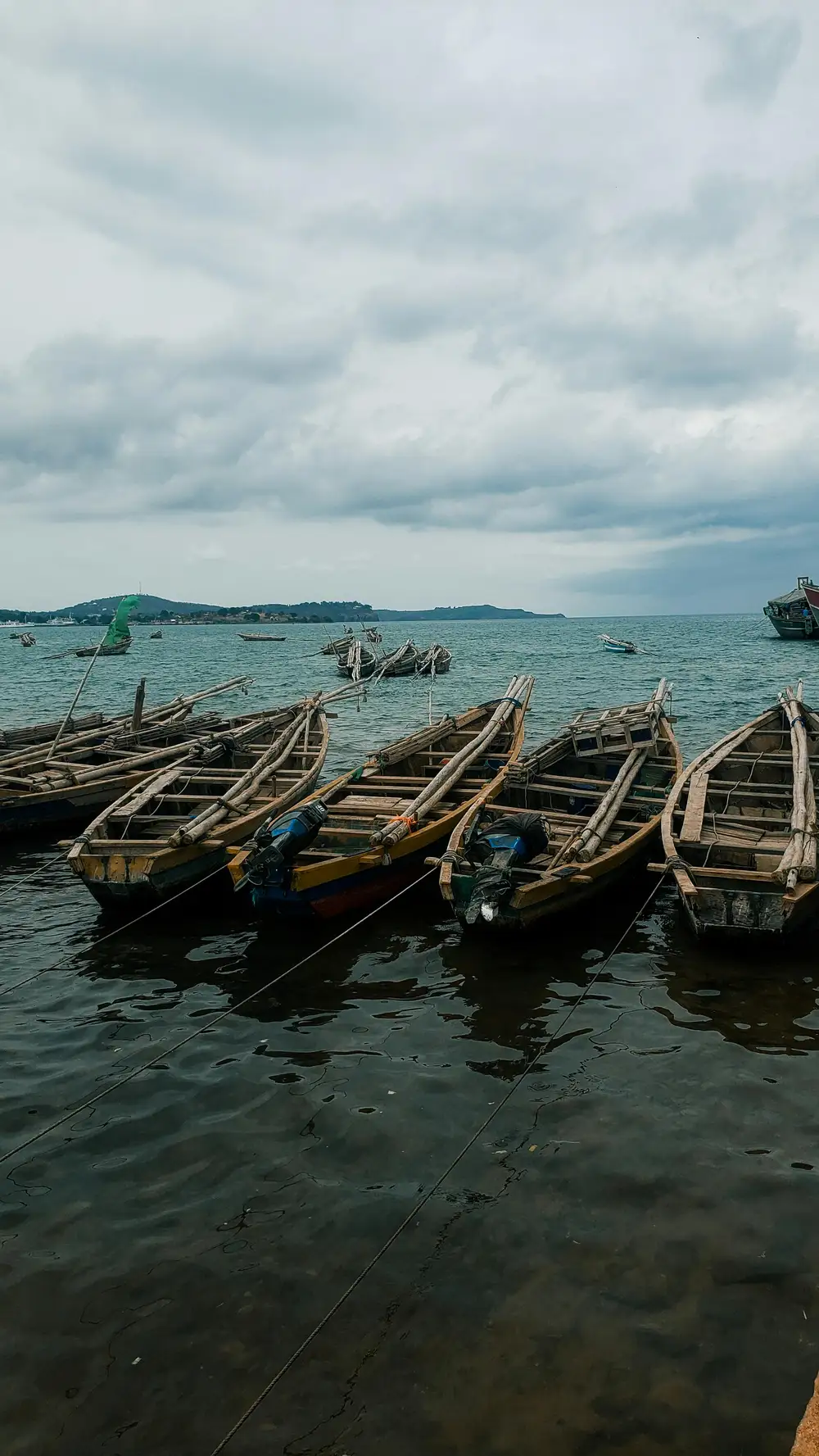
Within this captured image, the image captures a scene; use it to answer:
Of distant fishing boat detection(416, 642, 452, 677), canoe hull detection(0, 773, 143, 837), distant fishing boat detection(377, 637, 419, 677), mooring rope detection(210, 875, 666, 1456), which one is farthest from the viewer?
distant fishing boat detection(416, 642, 452, 677)

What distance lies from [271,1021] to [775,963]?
6.65 m

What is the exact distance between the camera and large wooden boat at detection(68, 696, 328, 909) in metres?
12.4

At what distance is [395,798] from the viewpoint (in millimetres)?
15148

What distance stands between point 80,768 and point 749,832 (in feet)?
47.7

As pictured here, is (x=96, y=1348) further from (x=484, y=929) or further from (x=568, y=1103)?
(x=484, y=929)

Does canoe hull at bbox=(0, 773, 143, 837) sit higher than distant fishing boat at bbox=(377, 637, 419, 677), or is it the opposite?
distant fishing boat at bbox=(377, 637, 419, 677)

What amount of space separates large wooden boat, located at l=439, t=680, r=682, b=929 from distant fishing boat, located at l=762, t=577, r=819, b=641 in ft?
223

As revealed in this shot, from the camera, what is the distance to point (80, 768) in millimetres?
18906

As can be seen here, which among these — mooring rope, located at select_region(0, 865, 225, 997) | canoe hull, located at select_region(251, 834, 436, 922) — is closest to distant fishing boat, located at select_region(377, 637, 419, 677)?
canoe hull, located at select_region(251, 834, 436, 922)

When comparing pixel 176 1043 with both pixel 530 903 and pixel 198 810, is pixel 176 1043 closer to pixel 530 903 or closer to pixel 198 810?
pixel 530 903

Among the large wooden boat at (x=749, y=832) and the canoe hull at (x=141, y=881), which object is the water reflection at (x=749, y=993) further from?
the canoe hull at (x=141, y=881)

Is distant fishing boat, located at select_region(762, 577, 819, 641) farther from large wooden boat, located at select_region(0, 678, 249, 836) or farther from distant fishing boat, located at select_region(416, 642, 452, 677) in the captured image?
large wooden boat, located at select_region(0, 678, 249, 836)

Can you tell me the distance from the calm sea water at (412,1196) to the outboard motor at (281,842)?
1.26 meters

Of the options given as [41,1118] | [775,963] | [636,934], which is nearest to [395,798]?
[636,934]
